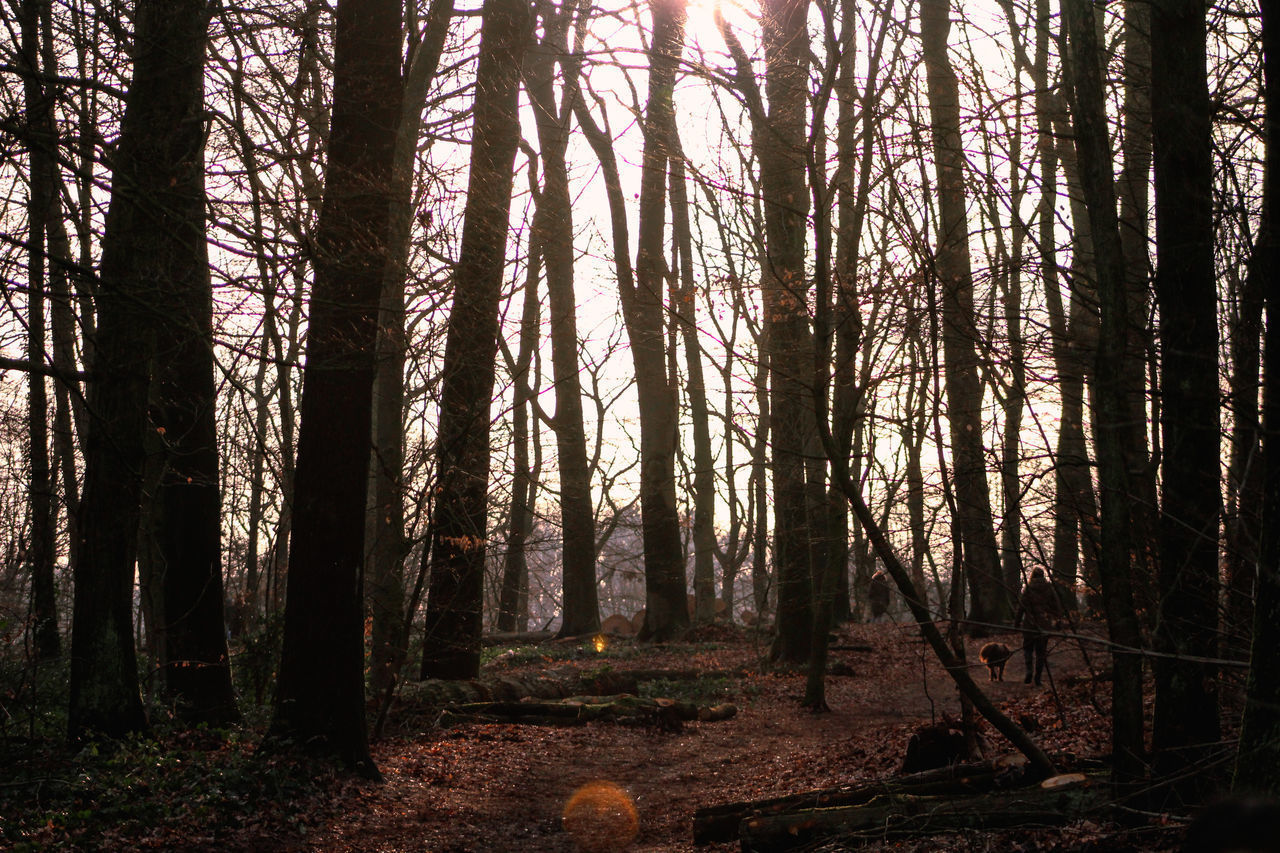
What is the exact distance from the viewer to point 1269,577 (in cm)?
364

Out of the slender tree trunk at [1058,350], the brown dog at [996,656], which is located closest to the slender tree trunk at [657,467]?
the brown dog at [996,656]

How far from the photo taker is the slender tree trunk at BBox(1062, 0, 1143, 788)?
5.80 metres

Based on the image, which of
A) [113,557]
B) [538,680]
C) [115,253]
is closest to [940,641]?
[113,557]

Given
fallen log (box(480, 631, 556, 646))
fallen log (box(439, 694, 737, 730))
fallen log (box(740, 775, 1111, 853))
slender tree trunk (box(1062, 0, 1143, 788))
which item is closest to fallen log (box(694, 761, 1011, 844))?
fallen log (box(740, 775, 1111, 853))

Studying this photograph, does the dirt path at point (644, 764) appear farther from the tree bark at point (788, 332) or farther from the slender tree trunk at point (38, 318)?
the slender tree trunk at point (38, 318)

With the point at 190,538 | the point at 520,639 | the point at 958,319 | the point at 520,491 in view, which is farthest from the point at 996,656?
the point at 520,639

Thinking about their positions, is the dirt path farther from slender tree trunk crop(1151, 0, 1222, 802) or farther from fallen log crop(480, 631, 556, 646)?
→ fallen log crop(480, 631, 556, 646)

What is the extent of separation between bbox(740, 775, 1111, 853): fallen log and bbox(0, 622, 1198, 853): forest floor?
16 cm

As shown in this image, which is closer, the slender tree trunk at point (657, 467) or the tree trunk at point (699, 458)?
the slender tree trunk at point (657, 467)

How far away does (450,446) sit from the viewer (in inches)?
392

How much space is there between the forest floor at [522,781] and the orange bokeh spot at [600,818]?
0.05 m

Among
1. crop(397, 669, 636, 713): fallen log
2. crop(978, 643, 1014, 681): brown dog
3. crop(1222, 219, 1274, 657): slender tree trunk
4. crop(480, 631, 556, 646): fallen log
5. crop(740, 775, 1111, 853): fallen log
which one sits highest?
crop(1222, 219, 1274, 657): slender tree trunk

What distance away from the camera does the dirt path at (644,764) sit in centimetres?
739

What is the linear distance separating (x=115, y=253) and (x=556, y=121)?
11.0m
